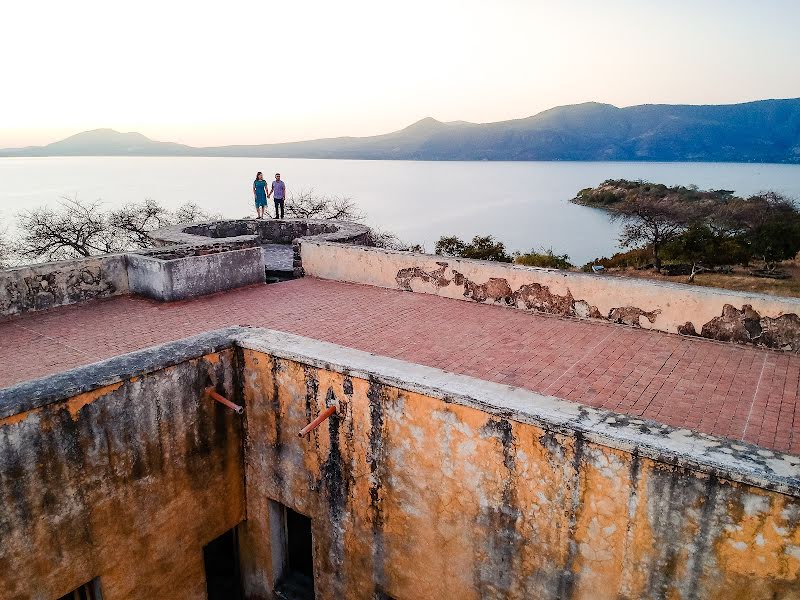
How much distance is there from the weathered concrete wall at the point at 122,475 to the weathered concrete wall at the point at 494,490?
455 millimetres

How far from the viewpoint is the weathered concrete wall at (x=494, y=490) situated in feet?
10.5

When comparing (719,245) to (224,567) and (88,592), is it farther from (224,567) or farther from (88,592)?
(88,592)

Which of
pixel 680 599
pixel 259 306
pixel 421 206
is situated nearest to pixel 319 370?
pixel 680 599

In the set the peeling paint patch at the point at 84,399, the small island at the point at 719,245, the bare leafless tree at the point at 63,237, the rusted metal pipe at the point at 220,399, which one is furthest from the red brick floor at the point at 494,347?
the small island at the point at 719,245

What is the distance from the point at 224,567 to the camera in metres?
6.47

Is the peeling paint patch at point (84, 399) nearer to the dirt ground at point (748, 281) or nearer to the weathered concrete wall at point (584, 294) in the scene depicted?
the weathered concrete wall at point (584, 294)

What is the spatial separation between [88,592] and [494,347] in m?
5.10

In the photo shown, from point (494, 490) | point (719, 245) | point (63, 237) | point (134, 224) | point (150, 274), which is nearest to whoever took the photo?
point (494, 490)

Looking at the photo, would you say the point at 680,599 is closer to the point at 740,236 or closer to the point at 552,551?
the point at 552,551

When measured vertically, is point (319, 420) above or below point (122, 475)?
above

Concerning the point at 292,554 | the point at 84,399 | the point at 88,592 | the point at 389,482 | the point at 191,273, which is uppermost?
the point at 191,273

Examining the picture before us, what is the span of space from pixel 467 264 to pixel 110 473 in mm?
6077

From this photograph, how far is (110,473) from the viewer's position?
4.81 metres

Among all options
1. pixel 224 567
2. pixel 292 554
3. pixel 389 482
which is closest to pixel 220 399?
pixel 389 482
